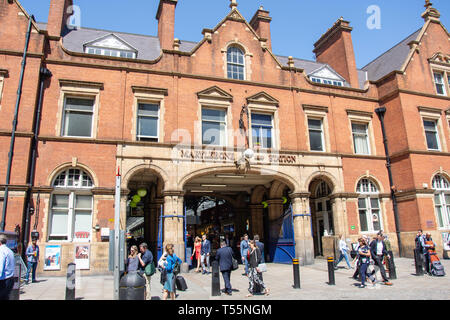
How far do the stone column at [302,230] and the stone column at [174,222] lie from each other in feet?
22.0

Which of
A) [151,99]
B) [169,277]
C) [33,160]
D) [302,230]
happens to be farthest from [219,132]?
[169,277]

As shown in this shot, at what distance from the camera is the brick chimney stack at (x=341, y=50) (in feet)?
79.0

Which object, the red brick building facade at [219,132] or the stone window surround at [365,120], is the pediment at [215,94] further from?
the stone window surround at [365,120]

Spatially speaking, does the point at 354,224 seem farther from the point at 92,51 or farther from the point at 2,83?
the point at 2,83

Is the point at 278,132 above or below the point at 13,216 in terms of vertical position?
above

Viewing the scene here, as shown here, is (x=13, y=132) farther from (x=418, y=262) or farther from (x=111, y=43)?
(x=418, y=262)

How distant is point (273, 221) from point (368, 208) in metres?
6.02

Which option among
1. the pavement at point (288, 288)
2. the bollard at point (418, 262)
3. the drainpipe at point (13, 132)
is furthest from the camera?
the drainpipe at point (13, 132)

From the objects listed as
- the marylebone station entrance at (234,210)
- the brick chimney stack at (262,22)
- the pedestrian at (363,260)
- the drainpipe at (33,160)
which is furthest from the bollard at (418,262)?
the brick chimney stack at (262,22)

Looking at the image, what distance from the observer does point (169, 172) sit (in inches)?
665

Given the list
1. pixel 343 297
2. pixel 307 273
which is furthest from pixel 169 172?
pixel 343 297

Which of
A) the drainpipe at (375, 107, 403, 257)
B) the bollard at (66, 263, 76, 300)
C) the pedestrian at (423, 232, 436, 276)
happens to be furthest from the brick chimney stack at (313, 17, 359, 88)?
the bollard at (66, 263, 76, 300)
